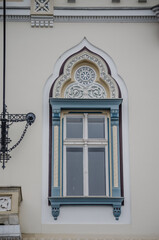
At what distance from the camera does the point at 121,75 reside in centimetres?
1385

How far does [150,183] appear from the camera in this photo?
13180 mm

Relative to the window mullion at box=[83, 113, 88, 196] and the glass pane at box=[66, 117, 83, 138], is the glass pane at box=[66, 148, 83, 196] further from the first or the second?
the glass pane at box=[66, 117, 83, 138]

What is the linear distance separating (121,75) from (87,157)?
1833 millimetres

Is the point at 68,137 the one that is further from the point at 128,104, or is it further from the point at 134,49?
the point at 134,49

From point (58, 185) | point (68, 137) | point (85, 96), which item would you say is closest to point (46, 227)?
point (58, 185)

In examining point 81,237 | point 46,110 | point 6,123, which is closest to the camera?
point 81,237

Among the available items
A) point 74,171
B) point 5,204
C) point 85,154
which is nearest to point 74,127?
point 85,154

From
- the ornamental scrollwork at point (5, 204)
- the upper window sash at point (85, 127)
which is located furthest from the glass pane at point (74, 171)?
the ornamental scrollwork at point (5, 204)

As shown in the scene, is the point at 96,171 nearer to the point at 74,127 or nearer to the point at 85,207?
the point at 85,207

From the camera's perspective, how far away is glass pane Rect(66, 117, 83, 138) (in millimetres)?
13586

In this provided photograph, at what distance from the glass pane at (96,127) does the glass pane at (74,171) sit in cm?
40

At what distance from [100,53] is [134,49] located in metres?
0.70

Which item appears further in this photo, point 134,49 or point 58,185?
point 134,49

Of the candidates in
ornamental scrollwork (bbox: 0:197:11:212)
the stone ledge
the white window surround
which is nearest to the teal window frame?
the white window surround
